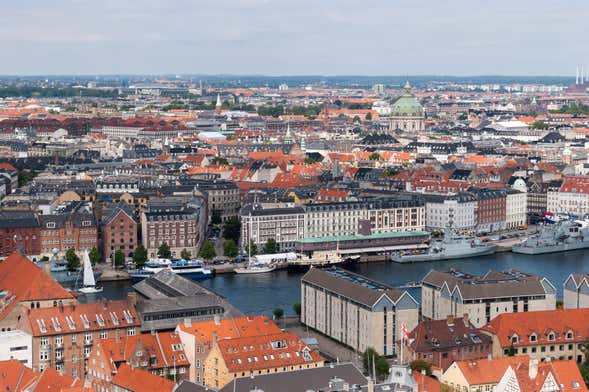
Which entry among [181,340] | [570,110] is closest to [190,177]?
[181,340]

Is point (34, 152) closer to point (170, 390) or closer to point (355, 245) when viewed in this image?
point (355, 245)

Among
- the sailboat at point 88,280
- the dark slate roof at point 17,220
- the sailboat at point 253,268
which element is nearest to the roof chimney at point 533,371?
the sailboat at point 88,280

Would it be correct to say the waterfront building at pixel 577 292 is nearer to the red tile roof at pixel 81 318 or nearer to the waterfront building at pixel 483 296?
the waterfront building at pixel 483 296

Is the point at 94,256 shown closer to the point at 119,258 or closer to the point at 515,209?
the point at 119,258

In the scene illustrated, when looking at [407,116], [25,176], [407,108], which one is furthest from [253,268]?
[407,108]

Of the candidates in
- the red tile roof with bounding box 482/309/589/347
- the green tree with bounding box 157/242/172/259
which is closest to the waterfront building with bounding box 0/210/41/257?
the green tree with bounding box 157/242/172/259

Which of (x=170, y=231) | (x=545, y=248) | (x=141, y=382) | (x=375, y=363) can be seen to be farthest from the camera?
(x=545, y=248)
